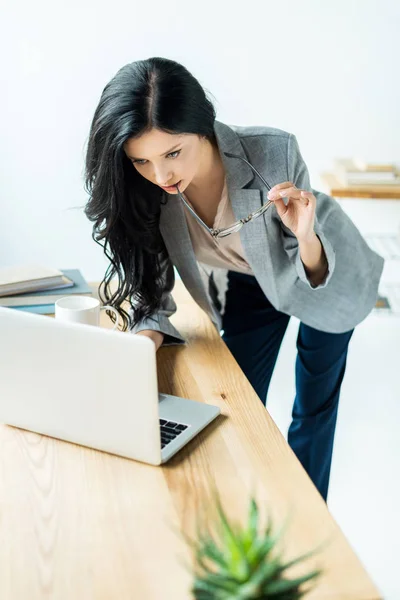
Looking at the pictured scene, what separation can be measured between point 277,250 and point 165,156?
352mm

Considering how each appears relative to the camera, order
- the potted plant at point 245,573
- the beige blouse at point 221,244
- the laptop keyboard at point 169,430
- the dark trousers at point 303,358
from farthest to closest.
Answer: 1. the dark trousers at point 303,358
2. the beige blouse at point 221,244
3. the laptop keyboard at point 169,430
4. the potted plant at point 245,573

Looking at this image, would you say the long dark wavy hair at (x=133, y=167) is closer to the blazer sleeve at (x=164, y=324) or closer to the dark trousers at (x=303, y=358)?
the blazer sleeve at (x=164, y=324)

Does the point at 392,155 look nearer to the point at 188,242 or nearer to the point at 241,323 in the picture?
the point at 241,323

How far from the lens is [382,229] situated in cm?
380

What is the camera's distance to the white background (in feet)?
10.6

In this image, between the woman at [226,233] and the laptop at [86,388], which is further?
the woman at [226,233]

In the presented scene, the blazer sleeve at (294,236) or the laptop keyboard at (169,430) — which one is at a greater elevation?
the blazer sleeve at (294,236)

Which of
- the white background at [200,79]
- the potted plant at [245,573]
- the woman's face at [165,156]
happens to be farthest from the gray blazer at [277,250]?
the white background at [200,79]

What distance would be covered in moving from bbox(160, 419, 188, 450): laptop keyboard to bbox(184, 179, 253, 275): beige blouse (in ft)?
1.82

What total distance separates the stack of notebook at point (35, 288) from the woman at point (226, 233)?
0.49ft

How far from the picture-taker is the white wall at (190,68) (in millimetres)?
3250

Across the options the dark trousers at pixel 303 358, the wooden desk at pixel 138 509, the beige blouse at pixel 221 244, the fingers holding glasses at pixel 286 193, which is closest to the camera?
the wooden desk at pixel 138 509

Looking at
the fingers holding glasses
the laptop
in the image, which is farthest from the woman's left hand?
the laptop

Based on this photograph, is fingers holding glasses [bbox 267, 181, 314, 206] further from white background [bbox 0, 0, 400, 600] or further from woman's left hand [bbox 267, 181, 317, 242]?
white background [bbox 0, 0, 400, 600]
